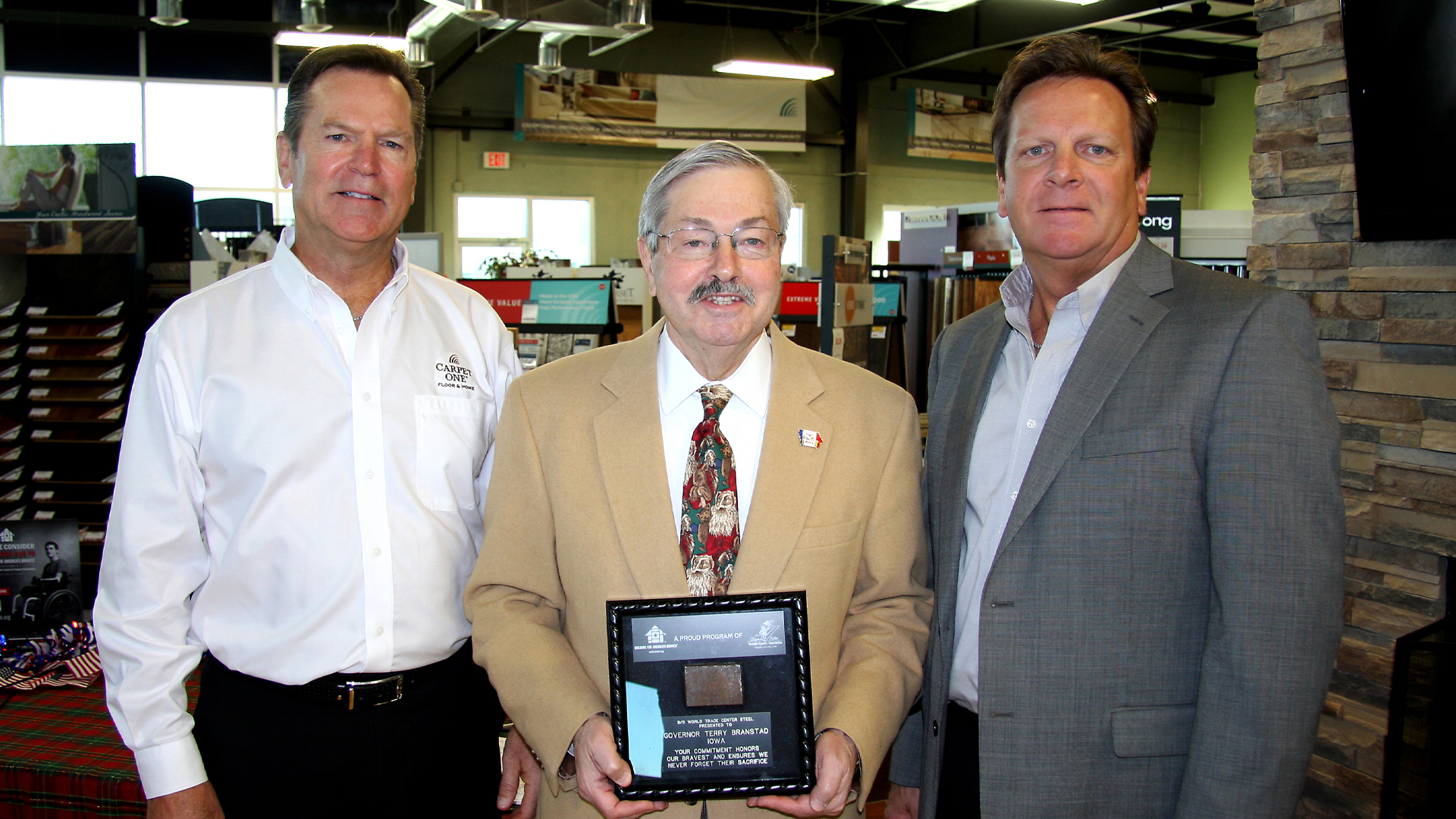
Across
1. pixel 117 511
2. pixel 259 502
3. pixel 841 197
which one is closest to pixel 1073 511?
pixel 259 502

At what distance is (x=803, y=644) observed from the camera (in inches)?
62.6

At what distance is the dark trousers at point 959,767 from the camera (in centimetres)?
188

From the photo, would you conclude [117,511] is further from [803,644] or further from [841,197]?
[841,197]

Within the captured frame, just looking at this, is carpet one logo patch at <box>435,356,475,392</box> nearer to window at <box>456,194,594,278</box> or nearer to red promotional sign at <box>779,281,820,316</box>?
red promotional sign at <box>779,281,820,316</box>

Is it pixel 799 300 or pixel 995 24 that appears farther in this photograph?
pixel 995 24

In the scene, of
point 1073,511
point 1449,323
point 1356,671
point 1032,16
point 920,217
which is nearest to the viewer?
point 1073,511

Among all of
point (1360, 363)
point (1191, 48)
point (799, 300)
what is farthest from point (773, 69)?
point (1360, 363)

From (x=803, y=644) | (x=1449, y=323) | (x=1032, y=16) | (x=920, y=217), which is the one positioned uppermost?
(x=1032, y=16)

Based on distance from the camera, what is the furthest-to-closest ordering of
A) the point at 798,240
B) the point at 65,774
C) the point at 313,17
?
the point at 798,240 → the point at 313,17 → the point at 65,774

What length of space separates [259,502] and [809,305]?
21.2 feet

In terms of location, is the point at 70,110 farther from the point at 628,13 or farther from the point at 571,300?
the point at 571,300

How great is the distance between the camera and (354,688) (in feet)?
6.45

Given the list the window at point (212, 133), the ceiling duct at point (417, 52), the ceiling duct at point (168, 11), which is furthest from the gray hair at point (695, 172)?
the window at point (212, 133)

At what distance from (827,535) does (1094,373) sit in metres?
0.57
